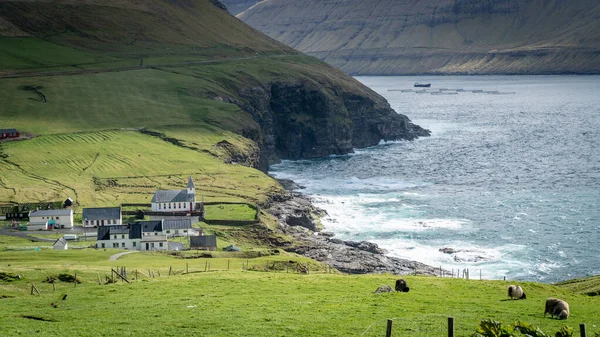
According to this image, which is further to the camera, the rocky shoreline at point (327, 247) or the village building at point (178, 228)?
the village building at point (178, 228)

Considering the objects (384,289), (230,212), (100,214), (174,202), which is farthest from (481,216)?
(384,289)

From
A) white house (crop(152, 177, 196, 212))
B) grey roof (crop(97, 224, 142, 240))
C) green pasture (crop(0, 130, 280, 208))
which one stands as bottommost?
grey roof (crop(97, 224, 142, 240))

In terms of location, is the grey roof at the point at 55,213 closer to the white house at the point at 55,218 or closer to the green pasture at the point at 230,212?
the white house at the point at 55,218

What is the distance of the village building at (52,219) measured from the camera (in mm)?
119500

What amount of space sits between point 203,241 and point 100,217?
20.7 m

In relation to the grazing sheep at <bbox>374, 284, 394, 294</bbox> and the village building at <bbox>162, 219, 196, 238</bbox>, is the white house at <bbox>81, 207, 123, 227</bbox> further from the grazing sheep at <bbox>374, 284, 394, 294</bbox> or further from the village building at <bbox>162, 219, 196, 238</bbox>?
the grazing sheep at <bbox>374, 284, 394, 294</bbox>

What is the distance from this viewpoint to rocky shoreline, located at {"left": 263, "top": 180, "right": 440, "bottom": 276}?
110m

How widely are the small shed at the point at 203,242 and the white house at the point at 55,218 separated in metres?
22.8

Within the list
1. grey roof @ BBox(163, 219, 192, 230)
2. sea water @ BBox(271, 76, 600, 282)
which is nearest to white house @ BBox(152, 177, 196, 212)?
grey roof @ BBox(163, 219, 192, 230)

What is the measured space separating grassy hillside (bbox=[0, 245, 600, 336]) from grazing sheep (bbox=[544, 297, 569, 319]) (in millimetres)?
627

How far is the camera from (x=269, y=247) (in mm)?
118250

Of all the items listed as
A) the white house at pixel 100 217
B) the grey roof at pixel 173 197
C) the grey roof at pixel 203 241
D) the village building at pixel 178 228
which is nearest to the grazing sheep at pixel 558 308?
the grey roof at pixel 203 241

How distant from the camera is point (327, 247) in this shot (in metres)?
122

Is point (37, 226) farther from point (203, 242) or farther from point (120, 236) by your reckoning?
point (203, 242)
